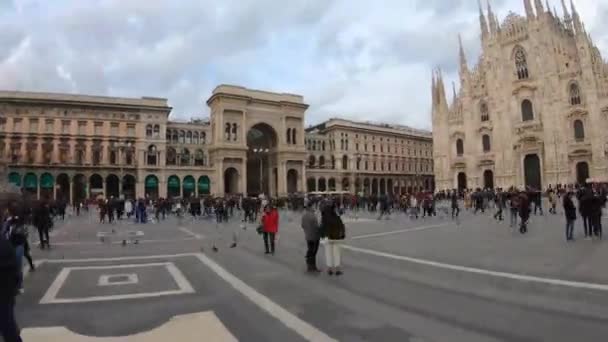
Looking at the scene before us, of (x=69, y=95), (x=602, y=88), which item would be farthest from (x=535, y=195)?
(x=69, y=95)

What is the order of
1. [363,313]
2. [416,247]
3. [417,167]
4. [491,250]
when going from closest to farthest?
[363,313]
[491,250]
[416,247]
[417,167]

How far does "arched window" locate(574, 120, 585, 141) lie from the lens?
48.2 meters

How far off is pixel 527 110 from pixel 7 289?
5919 cm

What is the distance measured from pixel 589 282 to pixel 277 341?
5638mm

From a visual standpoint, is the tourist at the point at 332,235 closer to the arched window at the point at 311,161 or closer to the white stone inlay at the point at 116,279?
the white stone inlay at the point at 116,279

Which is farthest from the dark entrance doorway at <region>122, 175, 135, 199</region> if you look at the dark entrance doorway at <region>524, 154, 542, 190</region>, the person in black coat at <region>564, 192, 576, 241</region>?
the person in black coat at <region>564, 192, 576, 241</region>

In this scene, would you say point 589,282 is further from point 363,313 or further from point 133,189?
point 133,189

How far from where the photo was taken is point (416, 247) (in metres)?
12.4

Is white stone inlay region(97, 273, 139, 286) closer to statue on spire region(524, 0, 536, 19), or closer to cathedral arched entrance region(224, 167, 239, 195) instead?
cathedral arched entrance region(224, 167, 239, 195)

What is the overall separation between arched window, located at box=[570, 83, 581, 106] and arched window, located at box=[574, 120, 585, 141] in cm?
230

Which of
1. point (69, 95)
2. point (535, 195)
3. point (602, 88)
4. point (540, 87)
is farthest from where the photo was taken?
point (69, 95)

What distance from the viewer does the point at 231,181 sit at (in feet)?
212

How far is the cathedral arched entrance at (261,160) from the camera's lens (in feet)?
220

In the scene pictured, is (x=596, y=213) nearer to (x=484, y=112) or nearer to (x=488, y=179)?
(x=488, y=179)
